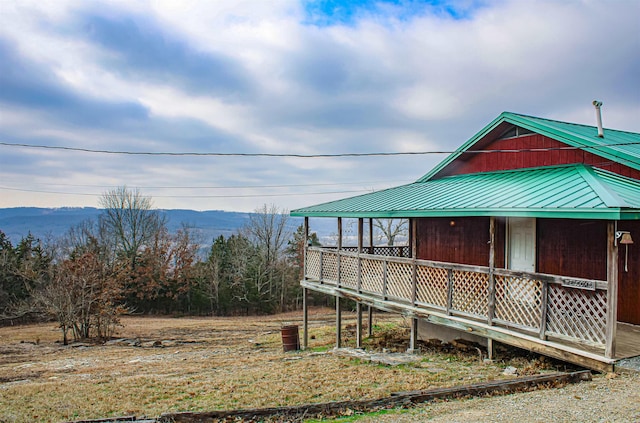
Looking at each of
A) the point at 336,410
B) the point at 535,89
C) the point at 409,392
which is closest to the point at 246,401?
the point at 336,410

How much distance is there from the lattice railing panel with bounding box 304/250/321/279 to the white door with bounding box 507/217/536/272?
5.90 meters

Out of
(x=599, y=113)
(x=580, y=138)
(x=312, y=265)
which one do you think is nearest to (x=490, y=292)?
(x=580, y=138)

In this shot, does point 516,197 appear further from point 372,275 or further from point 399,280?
point 372,275

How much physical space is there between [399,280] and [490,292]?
2.82 meters

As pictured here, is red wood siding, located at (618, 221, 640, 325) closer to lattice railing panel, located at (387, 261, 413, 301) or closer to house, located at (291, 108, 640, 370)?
house, located at (291, 108, 640, 370)

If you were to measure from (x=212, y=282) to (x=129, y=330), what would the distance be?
13.4m

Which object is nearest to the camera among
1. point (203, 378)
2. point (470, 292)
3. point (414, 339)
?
point (470, 292)

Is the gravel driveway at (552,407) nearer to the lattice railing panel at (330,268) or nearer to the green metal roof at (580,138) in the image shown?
the green metal roof at (580,138)

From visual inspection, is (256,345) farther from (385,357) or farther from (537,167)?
(537,167)

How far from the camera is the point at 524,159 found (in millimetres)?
12125

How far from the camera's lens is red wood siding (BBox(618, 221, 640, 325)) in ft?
29.6

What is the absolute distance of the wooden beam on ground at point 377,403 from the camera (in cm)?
646

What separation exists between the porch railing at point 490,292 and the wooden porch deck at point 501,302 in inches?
0.5

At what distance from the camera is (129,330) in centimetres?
2523
